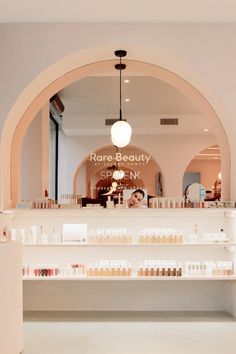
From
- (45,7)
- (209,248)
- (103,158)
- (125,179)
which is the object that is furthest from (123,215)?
(103,158)

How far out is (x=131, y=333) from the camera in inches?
187

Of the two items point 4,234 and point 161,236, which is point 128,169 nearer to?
point 161,236

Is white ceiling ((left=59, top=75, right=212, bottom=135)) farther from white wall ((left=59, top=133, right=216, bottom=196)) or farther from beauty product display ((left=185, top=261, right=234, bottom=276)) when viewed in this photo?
beauty product display ((left=185, top=261, right=234, bottom=276))

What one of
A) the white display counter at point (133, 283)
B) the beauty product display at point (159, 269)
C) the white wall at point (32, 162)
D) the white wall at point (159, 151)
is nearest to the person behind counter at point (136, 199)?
the white display counter at point (133, 283)

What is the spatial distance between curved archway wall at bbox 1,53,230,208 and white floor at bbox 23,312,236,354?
1.49 meters

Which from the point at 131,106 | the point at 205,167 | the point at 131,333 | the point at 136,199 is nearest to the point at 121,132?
the point at 136,199

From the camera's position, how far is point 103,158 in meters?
10.8

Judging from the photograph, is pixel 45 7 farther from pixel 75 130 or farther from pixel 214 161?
pixel 214 161

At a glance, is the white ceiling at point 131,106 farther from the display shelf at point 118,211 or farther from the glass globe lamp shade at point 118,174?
the display shelf at point 118,211

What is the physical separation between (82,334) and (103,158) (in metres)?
6.37

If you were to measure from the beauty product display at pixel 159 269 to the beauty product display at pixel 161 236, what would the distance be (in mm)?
261

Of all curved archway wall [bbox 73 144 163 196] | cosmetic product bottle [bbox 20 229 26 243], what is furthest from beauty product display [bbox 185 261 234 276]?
curved archway wall [bbox 73 144 163 196]

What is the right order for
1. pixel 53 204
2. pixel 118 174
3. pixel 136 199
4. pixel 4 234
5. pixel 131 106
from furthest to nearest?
1. pixel 131 106
2. pixel 118 174
3. pixel 136 199
4. pixel 53 204
5. pixel 4 234

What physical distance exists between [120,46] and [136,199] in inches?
73.5
